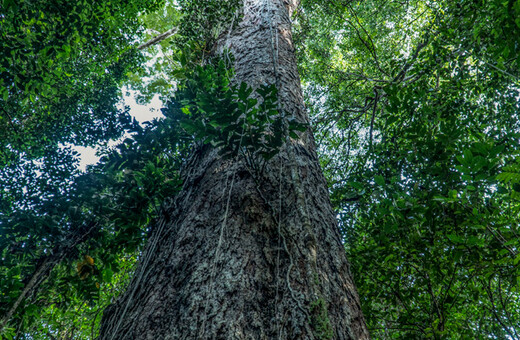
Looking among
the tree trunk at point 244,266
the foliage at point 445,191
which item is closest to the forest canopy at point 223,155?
the foliage at point 445,191

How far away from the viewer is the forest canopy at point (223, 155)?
70.7 inches

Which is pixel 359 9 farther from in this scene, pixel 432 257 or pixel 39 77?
pixel 39 77

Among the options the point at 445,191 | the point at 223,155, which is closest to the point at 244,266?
the point at 223,155

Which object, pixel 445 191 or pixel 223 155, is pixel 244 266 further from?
pixel 445 191

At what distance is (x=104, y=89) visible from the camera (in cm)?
473

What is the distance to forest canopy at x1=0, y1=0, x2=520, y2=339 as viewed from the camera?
1.79 meters

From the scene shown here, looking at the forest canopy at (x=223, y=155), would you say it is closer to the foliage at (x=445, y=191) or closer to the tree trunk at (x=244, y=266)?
the foliage at (x=445, y=191)

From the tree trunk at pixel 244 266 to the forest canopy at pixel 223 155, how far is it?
0.67 ft

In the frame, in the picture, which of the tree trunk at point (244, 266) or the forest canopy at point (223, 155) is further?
the forest canopy at point (223, 155)

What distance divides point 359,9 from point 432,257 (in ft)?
17.9

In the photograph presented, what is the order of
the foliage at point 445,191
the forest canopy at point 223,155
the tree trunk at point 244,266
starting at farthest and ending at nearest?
the foliage at point 445,191
the forest canopy at point 223,155
the tree trunk at point 244,266

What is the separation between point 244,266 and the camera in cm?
117

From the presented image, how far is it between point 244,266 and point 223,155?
776mm

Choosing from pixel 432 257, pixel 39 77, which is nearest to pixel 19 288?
pixel 39 77
